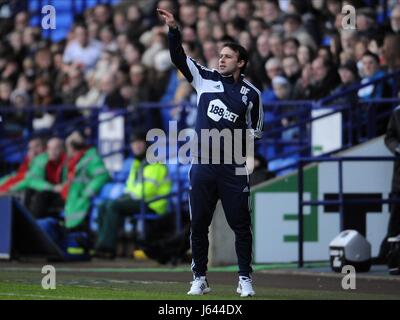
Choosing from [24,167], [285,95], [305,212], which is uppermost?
[285,95]

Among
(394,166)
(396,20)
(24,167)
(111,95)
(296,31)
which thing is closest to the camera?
(394,166)

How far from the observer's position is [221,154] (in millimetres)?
11141

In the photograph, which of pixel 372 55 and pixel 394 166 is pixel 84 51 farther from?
pixel 394 166

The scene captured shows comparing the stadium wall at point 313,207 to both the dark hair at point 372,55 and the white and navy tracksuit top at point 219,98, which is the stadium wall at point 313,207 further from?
the white and navy tracksuit top at point 219,98

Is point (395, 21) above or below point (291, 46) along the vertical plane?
above

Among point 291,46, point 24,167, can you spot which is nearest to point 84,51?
point 24,167

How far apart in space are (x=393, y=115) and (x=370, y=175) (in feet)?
5.42

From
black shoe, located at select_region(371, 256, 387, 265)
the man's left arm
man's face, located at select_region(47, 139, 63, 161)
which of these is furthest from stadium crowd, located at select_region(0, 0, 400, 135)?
the man's left arm

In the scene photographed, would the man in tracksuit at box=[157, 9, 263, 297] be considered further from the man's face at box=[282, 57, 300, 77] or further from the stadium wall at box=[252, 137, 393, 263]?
the man's face at box=[282, 57, 300, 77]

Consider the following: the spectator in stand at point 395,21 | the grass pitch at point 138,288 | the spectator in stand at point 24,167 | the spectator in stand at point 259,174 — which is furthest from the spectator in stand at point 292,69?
the grass pitch at point 138,288

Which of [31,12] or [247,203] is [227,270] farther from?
[31,12]

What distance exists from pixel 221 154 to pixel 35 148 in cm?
1033

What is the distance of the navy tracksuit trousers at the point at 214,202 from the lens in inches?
437
